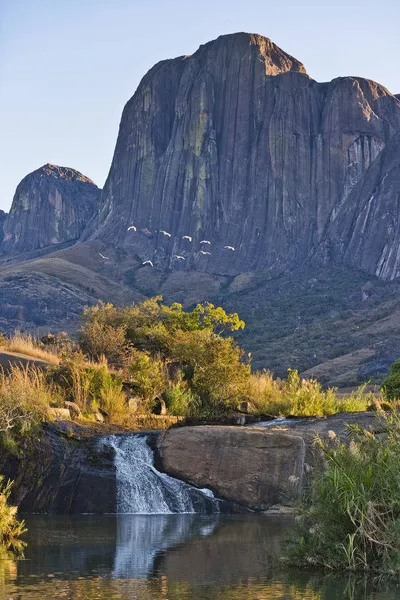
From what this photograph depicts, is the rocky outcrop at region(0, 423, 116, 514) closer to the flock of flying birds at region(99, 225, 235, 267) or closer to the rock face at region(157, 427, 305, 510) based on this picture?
the rock face at region(157, 427, 305, 510)

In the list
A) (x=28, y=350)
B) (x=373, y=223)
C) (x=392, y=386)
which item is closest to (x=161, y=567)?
(x=28, y=350)

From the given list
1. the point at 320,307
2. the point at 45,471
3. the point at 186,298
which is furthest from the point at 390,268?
the point at 45,471

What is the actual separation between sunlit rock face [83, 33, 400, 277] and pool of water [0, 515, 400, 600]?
126 metres

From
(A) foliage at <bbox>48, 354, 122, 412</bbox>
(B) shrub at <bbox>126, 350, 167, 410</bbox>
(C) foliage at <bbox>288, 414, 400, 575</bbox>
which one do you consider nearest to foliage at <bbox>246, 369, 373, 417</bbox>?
(B) shrub at <bbox>126, 350, 167, 410</bbox>

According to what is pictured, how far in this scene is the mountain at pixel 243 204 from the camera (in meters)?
122

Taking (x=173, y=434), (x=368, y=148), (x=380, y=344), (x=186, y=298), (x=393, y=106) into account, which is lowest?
(x=173, y=434)

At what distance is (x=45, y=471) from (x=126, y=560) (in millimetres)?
7165

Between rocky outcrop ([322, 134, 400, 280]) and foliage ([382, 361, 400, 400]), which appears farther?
rocky outcrop ([322, 134, 400, 280])

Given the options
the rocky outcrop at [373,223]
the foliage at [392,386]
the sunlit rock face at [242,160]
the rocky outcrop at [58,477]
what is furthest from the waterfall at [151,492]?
the sunlit rock face at [242,160]

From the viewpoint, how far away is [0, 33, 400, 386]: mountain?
122125mm

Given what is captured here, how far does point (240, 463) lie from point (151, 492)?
2078mm

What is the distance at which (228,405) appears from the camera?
27.9 meters

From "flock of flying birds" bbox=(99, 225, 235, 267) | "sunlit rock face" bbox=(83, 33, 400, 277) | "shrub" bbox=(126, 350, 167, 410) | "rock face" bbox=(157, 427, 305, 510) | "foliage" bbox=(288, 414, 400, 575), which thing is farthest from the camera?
"sunlit rock face" bbox=(83, 33, 400, 277)

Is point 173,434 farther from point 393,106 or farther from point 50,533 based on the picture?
point 393,106
